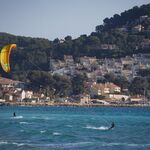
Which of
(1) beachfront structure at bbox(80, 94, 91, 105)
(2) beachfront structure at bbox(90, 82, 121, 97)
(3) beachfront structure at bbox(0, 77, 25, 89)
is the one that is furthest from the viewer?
(3) beachfront structure at bbox(0, 77, 25, 89)

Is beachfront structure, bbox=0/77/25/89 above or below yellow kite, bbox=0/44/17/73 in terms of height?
above

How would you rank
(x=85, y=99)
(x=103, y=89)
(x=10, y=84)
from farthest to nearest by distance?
1. (x=10, y=84)
2. (x=103, y=89)
3. (x=85, y=99)

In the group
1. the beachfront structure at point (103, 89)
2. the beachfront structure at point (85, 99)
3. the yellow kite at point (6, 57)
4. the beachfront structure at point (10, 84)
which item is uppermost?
the beachfront structure at point (10, 84)

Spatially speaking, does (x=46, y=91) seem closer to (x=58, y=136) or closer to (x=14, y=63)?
(x=14, y=63)

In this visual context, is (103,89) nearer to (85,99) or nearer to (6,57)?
(85,99)

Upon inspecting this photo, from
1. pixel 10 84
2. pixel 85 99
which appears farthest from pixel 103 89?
pixel 10 84

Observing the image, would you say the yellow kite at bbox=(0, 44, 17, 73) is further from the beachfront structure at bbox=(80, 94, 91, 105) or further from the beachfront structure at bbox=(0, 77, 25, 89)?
the beachfront structure at bbox=(0, 77, 25, 89)

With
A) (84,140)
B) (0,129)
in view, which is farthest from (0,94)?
(84,140)

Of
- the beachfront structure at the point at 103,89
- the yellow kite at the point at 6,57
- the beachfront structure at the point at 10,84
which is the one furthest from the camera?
the beachfront structure at the point at 10,84

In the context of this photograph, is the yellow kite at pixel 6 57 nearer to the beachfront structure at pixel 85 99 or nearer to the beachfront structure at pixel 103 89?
the beachfront structure at pixel 85 99

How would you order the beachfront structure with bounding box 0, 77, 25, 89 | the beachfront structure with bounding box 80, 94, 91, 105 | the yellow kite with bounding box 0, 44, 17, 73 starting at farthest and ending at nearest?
the beachfront structure with bounding box 0, 77, 25, 89, the beachfront structure with bounding box 80, 94, 91, 105, the yellow kite with bounding box 0, 44, 17, 73

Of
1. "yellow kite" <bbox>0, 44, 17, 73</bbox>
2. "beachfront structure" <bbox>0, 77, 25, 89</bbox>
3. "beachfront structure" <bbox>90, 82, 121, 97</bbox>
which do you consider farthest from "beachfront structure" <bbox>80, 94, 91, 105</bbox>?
"yellow kite" <bbox>0, 44, 17, 73</bbox>

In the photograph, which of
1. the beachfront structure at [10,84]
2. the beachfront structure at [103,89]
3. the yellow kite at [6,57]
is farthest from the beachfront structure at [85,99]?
the yellow kite at [6,57]
